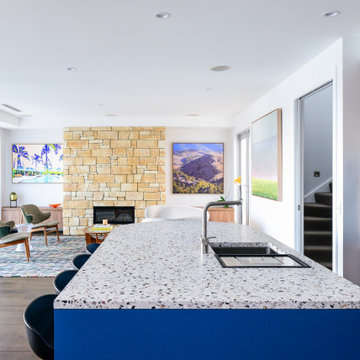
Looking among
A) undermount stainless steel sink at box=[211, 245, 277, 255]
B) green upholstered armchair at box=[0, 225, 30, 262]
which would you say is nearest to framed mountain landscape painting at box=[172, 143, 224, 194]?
green upholstered armchair at box=[0, 225, 30, 262]

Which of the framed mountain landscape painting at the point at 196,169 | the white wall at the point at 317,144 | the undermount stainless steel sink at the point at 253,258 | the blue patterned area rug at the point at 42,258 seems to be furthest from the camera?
the framed mountain landscape painting at the point at 196,169

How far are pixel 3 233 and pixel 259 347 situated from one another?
4.58m

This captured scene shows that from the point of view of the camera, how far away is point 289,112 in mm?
4266

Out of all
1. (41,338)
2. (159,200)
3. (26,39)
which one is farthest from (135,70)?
(159,200)

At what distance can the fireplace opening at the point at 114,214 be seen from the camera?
7309 millimetres

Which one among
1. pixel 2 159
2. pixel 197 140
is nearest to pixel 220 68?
pixel 197 140

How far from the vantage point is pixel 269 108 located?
16.5ft

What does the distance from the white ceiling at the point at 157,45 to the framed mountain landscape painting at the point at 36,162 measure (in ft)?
8.00

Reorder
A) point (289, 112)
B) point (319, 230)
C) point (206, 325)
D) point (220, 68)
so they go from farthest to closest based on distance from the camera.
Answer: point (319, 230)
point (289, 112)
point (220, 68)
point (206, 325)

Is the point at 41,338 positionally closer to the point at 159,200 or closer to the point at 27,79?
the point at 27,79

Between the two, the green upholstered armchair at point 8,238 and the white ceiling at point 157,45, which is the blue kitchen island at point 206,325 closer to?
the white ceiling at point 157,45

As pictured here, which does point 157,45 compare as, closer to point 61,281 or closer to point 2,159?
point 61,281

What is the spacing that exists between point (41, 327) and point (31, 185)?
22.7 ft

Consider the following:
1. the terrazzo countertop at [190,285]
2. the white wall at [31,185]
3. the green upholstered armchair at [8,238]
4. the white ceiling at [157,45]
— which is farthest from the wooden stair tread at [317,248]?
the white wall at [31,185]
